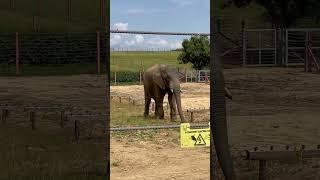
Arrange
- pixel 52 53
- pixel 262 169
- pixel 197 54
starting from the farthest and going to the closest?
pixel 197 54 < pixel 262 169 < pixel 52 53

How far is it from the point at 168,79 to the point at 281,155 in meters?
5.61

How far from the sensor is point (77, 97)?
408cm

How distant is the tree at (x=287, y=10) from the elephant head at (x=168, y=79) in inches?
214

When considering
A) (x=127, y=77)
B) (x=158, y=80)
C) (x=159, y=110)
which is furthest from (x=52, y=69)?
(x=127, y=77)

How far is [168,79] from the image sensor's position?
9539 mm

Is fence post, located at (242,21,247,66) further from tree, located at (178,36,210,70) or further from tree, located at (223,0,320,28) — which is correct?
tree, located at (178,36,210,70)

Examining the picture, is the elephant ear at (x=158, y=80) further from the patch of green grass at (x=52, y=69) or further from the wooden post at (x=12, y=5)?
the wooden post at (x=12, y=5)

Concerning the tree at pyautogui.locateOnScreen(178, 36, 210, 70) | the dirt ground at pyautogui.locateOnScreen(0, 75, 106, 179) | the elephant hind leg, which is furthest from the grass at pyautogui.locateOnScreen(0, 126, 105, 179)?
the tree at pyautogui.locateOnScreen(178, 36, 210, 70)

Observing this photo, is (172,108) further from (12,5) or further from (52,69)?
(12,5)

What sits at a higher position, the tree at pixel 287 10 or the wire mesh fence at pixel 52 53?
the tree at pixel 287 10

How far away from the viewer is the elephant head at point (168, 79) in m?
9.31

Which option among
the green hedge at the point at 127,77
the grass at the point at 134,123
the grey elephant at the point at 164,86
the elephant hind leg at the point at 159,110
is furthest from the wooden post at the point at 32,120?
the green hedge at the point at 127,77

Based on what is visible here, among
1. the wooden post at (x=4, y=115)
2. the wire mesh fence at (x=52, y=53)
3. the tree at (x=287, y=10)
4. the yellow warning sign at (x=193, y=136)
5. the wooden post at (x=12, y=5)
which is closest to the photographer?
the wooden post at (x=12, y=5)

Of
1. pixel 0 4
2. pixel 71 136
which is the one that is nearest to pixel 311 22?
pixel 71 136
